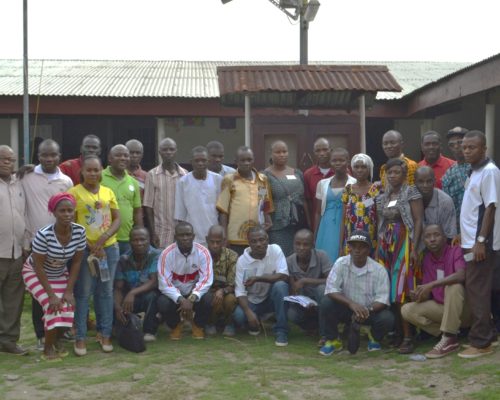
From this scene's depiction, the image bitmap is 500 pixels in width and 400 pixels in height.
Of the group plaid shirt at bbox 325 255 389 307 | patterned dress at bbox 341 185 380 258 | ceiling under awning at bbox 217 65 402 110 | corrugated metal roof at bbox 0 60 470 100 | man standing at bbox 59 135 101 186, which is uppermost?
corrugated metal roof at bbox 0 60 470 100

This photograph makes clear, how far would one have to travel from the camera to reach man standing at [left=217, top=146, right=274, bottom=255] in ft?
22.4

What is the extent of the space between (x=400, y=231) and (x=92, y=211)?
2637mm

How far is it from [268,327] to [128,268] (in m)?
1.49

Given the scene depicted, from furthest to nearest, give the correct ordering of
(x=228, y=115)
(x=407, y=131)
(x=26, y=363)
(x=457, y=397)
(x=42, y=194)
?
(x=407, y=131) < (x=228, y=115) < (x=42, y=194) < (x=26, y=363) < (x=457, y=397)

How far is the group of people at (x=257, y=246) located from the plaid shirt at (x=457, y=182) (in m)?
0.02

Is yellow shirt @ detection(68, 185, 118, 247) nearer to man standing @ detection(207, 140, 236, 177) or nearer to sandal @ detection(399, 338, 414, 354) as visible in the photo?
man standing @ detection(207, 140, 236, 177)

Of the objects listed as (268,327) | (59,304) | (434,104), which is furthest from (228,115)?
(59,304)

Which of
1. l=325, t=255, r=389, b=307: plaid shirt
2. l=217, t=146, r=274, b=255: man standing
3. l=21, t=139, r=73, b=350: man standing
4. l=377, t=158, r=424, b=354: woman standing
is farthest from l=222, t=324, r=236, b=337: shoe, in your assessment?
l=21, t=139, r=73, b=350: man standing

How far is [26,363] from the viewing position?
5777 millimetres

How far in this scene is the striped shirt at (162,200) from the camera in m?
7.05

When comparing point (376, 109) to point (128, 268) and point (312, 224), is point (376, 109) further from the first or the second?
point (128, 268)

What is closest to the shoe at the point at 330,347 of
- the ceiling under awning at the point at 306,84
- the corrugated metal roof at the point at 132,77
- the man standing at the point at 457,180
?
the man standing at the point at 457,180

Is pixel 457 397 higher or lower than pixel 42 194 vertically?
lower

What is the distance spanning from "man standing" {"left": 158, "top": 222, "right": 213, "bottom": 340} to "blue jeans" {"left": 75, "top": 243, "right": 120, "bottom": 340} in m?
0.50
